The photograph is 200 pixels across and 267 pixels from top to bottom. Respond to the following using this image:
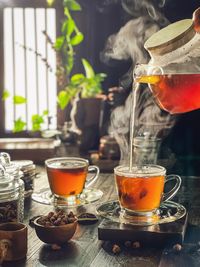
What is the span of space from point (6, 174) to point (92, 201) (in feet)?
1.50

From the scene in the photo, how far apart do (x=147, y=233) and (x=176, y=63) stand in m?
0.55

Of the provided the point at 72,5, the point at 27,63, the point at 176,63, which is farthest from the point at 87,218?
the point at 27,63

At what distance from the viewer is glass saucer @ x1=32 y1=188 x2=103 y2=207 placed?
1767 millimetres

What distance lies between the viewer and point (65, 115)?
4852mm

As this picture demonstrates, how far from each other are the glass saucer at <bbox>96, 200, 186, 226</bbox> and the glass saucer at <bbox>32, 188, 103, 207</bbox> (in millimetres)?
225

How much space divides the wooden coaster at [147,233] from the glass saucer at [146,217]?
0.13 feet

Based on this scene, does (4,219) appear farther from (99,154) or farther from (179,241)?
(99,154)

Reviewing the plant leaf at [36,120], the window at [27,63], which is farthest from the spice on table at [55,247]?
the window at [27,63]

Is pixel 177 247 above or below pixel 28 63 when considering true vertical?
below

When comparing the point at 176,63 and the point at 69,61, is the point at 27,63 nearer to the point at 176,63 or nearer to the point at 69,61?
the point at 69,61

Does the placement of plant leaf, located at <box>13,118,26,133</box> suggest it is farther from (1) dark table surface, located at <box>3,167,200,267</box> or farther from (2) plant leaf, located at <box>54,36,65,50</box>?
(1) dark table surface, located at <box>3,167,200,267</box>

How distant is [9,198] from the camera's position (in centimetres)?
140

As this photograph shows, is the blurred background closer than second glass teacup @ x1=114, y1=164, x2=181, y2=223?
No

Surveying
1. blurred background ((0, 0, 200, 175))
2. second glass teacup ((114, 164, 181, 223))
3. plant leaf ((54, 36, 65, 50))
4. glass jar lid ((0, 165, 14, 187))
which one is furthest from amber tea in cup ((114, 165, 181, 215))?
plant leaf ((54, 36, 65, 50))
